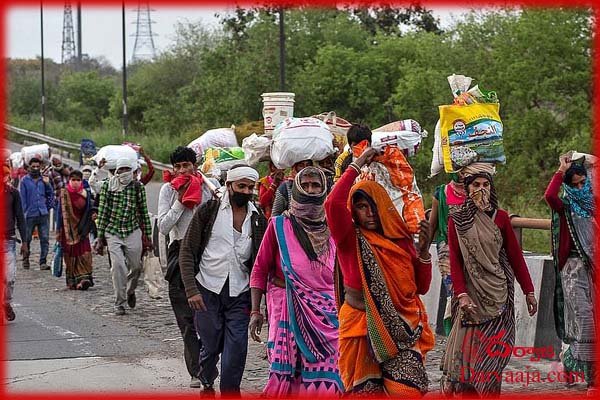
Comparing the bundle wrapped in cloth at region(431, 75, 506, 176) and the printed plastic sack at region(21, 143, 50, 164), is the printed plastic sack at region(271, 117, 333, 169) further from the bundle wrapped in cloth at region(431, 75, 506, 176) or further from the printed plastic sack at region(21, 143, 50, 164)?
the printed plastic sack at region(21, 143, 50, 164)

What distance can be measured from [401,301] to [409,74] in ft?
79.5

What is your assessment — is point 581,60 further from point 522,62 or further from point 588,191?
point 588,191

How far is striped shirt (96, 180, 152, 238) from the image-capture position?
510 inches

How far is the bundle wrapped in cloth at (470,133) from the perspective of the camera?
796cm

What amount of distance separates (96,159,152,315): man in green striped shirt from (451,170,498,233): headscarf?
617 cm

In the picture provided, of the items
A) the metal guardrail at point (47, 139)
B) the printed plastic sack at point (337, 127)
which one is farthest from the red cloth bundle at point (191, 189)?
the metal guardrail at point (47, 139)

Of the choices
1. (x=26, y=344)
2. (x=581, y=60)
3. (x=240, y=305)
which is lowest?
(x=26, y=344)

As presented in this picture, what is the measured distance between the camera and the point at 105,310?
13656 mm

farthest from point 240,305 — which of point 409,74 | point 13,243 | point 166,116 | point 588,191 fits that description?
point 166,116

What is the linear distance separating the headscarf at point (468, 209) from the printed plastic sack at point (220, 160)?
9.61 ft

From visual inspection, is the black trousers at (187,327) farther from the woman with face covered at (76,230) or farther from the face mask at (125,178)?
the woman with face covered at (76,230)

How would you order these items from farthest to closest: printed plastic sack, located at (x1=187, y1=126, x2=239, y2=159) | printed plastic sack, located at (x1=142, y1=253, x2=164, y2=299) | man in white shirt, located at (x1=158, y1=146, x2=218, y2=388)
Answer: printed plastic sack, located at (x1=142, y1=253, x2=164, y2=299) → printed plastic sack, located at (x1=187, y1=126, x2=239, y2=159) → man in white shirt, located at (x1=158, y1=146, x2=218, y2=388)

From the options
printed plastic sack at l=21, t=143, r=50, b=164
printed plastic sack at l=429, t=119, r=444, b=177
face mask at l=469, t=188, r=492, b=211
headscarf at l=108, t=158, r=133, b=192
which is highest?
printed plastic sack at l=21, t=143, r=50, b=164

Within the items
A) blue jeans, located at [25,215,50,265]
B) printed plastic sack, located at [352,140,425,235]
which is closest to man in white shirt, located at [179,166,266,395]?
printed plastic sack, located at [352,140,425,235]
